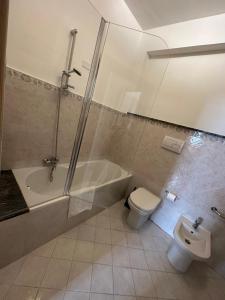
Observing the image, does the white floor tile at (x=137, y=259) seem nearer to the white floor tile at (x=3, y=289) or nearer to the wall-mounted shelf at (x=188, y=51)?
the white floor tile at (x=3, y=289)

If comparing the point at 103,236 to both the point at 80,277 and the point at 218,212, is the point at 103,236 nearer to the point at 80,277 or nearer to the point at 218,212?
the point at 80,277

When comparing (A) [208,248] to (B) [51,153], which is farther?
(B) [51,153]

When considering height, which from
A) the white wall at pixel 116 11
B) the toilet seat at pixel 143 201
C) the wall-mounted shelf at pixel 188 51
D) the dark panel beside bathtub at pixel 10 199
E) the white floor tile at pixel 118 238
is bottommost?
the white floor tile at pixel 118 238

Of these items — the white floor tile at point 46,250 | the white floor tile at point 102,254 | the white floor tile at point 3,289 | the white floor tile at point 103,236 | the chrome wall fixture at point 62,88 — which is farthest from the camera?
the white floor tile at point 103,236

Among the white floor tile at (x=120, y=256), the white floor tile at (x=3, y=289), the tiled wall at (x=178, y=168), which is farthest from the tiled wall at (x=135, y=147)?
the white floor tile at (x=3, y=289)

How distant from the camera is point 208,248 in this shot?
147 centimetres

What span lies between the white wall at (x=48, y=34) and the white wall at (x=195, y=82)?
1.10 m

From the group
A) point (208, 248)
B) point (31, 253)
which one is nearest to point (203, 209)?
point (208, 248)

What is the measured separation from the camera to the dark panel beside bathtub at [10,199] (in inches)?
41.8

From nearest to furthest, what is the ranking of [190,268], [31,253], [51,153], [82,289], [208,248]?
[82,289] → [31,253] → [208,248] → [190,268] → [51,153]

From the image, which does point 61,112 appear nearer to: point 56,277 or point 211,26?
point 56,277

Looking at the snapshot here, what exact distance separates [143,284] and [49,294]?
814mm

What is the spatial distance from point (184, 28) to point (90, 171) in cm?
227

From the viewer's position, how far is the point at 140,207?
5.94 feet
